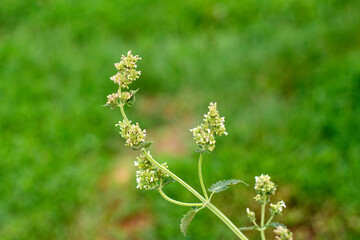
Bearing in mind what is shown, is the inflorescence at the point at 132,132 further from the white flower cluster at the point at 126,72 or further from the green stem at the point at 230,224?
the green stem at the point at 230,224

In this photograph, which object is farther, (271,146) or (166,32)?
(166,32)

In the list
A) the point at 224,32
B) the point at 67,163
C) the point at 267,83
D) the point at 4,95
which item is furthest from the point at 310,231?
the point at 4,95

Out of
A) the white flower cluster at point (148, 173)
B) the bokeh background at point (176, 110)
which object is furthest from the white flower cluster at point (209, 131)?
the bokeh background at point (176, 110)

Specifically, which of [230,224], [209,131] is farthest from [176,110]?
[230,224]

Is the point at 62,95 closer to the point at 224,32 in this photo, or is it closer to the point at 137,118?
the point at 137,118

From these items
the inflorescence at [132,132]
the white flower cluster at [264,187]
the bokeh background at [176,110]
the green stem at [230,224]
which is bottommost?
the green stem at [230,224]
